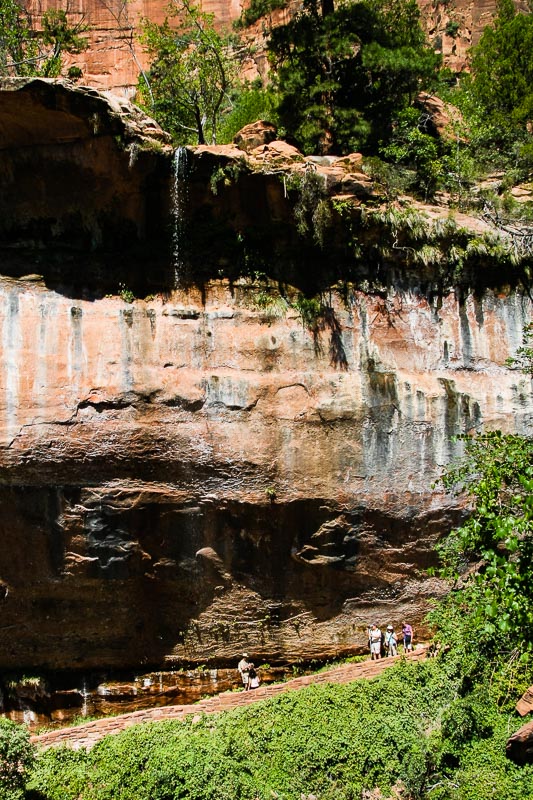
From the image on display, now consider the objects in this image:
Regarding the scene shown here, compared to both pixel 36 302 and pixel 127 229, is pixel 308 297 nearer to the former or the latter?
pixel 127 229

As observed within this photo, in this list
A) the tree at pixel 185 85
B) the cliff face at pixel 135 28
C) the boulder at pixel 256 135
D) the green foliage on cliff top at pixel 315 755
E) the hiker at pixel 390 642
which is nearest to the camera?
the green foliage on cliff top at pixel 315 755

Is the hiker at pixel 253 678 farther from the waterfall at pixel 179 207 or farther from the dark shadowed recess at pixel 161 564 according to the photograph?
the waterfall at pixel 179 207

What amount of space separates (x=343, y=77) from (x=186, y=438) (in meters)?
10.0

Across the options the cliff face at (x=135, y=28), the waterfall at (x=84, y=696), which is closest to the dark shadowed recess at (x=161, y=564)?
the waterfall at (x=84, y=696)

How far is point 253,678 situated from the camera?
1410 centimetres

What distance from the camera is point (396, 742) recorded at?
Answer: 11.4 metres

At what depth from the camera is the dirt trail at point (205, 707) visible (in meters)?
12.2

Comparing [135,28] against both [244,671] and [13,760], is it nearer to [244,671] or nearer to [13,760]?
[244,671]

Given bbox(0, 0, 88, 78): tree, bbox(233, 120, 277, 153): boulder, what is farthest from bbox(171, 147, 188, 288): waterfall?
bbox(0, 0, 88, 78): tree

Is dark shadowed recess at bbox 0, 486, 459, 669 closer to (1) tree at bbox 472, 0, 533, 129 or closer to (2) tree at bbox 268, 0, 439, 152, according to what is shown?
(2) tree at bbox 268, 0, 439, 152

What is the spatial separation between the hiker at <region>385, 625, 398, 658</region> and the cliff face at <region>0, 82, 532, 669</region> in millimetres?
264

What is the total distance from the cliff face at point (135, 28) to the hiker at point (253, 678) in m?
24.4

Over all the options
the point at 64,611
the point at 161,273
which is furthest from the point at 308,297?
the point at 64,611

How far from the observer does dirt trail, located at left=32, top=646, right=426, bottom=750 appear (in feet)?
40.1
